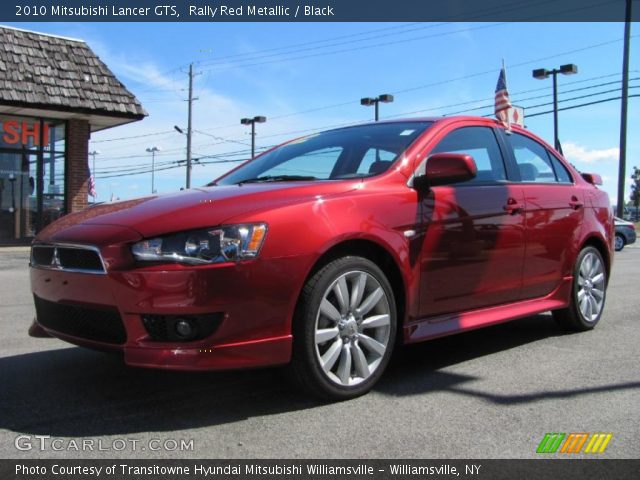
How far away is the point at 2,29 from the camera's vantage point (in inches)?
593

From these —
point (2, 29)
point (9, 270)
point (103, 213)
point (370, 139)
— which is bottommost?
point (9, 270)

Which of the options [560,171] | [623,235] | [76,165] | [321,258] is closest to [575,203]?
[560,171]

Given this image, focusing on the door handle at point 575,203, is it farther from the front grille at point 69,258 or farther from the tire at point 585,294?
the front grille at point 69,258

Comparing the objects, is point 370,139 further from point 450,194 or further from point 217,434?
point 217,434

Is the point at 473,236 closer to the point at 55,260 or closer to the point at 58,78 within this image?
the point at 55,260

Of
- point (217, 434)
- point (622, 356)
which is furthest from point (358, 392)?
point (622, 356)

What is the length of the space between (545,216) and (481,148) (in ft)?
2.38

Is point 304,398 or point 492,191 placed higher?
point 492,191

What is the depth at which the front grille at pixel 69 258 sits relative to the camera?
3084 mm

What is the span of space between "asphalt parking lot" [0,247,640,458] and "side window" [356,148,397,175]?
1278 millimetres

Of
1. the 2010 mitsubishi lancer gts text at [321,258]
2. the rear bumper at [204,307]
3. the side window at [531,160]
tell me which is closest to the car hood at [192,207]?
the 2010 mitsubishi lancer gts text at [321,258]

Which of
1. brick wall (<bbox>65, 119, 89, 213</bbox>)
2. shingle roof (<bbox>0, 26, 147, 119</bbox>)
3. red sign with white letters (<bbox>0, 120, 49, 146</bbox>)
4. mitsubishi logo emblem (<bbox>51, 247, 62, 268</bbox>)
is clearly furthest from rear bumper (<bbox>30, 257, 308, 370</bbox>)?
red sign with white letters (<bbox>0, 120, 49, 146</bbox>)
